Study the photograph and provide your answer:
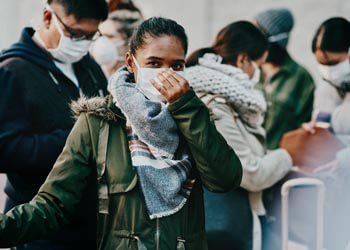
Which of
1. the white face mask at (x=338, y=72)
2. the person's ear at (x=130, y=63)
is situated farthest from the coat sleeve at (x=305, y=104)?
the person's ear at (x=130, y=63)

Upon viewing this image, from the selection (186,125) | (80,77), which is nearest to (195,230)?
(186,125)

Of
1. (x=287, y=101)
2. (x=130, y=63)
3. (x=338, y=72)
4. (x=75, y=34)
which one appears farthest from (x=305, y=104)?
(x=130, y=63)

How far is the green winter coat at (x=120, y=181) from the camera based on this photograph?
2.77 metres

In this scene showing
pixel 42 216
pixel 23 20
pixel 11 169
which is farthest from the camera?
pixel 23 20

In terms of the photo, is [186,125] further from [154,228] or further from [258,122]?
[258,122]

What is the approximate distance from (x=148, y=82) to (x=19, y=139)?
0.82 m

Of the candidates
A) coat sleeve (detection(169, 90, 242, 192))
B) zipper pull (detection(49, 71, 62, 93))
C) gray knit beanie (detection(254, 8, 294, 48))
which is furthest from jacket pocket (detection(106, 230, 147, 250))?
gray knit beanie (detection(254, 8, 294, 48))

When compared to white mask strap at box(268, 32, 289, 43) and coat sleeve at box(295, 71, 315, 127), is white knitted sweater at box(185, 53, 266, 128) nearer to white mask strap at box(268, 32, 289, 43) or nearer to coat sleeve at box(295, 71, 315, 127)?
coat sleeve at box(295, 71, 315, 127)

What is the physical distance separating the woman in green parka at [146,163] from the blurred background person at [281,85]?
10.1 feet

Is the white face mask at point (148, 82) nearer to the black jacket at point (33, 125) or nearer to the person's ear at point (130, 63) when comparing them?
the person's ear at point (130, 63)

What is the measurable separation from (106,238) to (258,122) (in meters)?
1.54

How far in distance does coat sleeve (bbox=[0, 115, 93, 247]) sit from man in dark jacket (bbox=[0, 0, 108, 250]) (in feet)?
1.09

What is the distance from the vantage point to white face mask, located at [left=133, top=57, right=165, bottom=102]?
9.43ft

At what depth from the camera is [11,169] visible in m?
3.43
